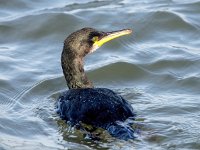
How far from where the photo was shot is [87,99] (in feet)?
33.6

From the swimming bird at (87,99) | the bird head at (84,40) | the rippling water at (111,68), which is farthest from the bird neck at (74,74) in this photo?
the rippling water at (111,68)

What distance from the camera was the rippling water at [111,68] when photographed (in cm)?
1003

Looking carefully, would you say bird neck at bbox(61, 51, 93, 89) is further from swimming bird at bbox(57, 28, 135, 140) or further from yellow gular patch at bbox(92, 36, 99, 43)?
yellow gular patch at bbox(92, 36, 99, 43)

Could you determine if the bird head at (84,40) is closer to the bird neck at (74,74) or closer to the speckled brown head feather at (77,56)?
the speckled brown head feather at (77,56)

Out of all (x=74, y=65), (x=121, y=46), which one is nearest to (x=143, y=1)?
(x=121, y=46)

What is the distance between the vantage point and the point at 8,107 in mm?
11266

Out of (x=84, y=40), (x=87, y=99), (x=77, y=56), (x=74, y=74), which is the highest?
(x=84, y=40)

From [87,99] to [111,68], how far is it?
2.32 metres

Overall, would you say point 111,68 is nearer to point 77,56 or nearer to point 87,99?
point 77,56

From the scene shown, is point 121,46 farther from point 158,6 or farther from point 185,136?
point 185,136

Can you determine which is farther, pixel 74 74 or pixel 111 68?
pixel 111 68

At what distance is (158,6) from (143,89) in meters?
3.47

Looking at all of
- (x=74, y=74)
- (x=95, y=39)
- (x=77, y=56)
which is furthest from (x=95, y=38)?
(x=74, y=74)

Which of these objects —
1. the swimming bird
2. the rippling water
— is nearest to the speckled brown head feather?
the swimming bird
